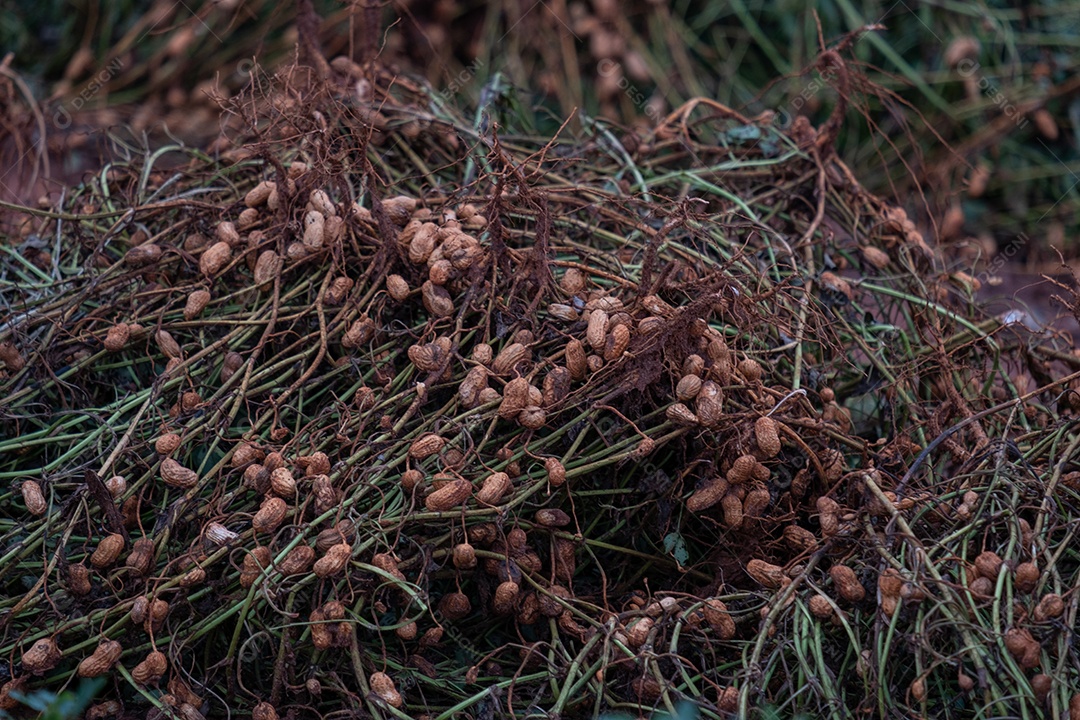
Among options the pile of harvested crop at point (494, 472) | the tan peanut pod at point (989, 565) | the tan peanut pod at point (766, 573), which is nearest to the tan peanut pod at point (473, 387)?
the pile of harvested crop at point (494, 472)

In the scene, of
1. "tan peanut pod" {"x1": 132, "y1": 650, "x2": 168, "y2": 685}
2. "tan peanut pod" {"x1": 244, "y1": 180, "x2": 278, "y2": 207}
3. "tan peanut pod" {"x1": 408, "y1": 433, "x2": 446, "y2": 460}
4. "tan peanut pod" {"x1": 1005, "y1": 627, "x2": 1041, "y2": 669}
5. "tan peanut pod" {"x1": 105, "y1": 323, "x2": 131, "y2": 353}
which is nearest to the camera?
"tan peanut pod" {"x1": 1005, "y1": 627, "x2": 1041, "y2": 669}

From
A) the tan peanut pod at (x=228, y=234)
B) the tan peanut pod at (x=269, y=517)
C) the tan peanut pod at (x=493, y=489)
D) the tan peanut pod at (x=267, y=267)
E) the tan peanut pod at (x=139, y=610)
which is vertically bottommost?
the tan peanut pod at (x=139, y=610)

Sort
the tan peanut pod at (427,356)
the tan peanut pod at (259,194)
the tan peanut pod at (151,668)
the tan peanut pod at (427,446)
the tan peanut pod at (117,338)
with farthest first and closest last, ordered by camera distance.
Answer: the tan peanut pod at (259,194)
the tan peanut pod at (117,338)
the tan peanut pod at (427,356)
the tan peanut pod at (427,446)
the tan peanut pod at (151,668)

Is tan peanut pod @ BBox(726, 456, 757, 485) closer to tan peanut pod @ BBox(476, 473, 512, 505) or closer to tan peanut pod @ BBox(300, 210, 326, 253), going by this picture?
tan peanut pod @ BBox(476, 473, 512, 505)

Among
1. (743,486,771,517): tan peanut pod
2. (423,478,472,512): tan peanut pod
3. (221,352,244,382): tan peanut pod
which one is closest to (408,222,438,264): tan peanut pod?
(221,352,244,382): tan peanut pod

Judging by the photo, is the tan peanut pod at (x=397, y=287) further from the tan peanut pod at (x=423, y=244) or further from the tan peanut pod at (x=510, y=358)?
the tan peanut pod at (x=510, y=358)

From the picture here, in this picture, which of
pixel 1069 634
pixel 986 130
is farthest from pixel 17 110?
pixel 986 130
